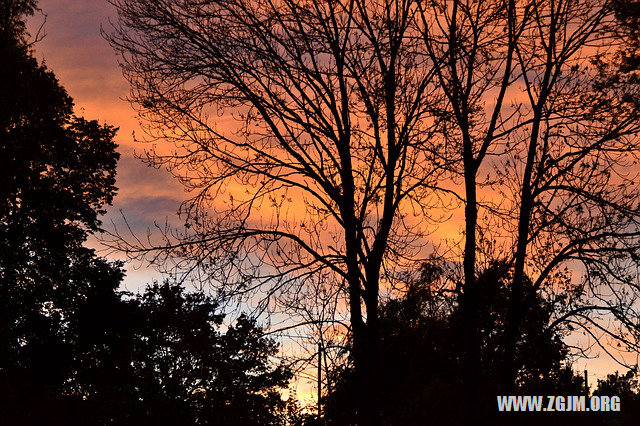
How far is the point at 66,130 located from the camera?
116 ft

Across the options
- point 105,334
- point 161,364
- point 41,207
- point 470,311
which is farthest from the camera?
point 161,364

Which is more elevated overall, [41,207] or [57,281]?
[41,207]

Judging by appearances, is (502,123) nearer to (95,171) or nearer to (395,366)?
(95,171)

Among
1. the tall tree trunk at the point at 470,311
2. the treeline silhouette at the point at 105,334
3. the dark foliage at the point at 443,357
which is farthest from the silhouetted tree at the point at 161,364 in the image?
the tall tree trunk at the point at 470,311

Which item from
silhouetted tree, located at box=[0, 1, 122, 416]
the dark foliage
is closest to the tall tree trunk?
the dark foliage

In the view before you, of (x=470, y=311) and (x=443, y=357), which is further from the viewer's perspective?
(x=443, y=357)

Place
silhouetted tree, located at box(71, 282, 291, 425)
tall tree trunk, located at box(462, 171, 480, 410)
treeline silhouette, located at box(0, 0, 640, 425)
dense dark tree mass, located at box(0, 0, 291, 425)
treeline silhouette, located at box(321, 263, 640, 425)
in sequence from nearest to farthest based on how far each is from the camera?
tall tree trunk, located at box(462, 171, 480, 410) < treeline silhouette, located at box(321, 263, 640, 425) < treeline silhouette, located at box(0, 0, 640, 425) < dense dark tree mass, located at box(0, 0, 291, 425) < silhouetted tree, located at box(71, 282, 291, 425)

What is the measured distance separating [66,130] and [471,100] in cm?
2400

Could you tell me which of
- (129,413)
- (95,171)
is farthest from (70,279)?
(129,413)

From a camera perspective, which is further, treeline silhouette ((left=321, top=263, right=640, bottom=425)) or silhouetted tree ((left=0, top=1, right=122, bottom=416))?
silhouetted tree ((left=0, top=1, right=122, bottom=416))

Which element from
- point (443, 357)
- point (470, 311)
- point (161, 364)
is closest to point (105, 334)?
point (161, 364)

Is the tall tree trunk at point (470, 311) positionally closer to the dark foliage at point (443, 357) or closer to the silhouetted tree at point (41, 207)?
the dark foliage at point (443, 357)

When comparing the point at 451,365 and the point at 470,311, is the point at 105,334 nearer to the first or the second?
the point at 451,365

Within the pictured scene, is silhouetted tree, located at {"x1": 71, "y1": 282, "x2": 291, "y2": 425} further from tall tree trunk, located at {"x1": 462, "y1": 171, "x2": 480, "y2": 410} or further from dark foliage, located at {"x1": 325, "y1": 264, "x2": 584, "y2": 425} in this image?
tall tree trunk, located at {"x1": 462, "y1": 171, "x2": 480, "y2": 410}
